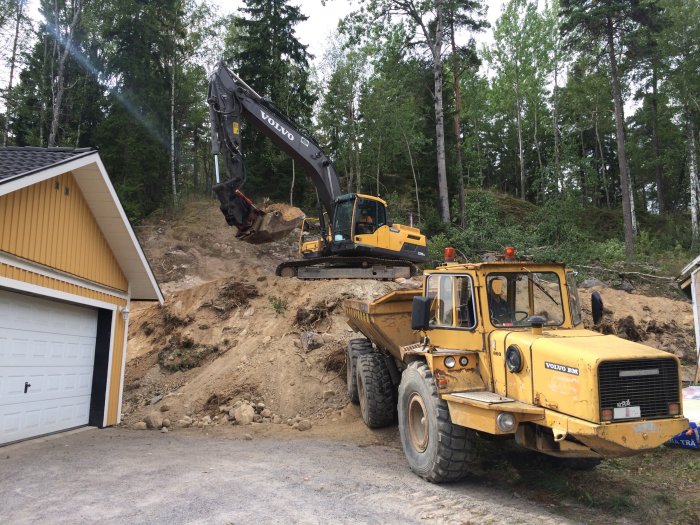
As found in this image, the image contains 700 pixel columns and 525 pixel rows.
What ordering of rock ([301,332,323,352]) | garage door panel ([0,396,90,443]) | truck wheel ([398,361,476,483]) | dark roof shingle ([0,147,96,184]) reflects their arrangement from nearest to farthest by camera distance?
truck wheel ([398,361,476,483]), dark roof shingle ([0,147,96,184]), garage door panel ([0,396,90,443]), rock ([301,332,323,352])

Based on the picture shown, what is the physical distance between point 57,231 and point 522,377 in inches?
317

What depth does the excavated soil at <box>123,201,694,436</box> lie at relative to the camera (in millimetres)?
11141

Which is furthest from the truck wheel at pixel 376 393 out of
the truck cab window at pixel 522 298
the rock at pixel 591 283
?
the rock at pixel 591 283

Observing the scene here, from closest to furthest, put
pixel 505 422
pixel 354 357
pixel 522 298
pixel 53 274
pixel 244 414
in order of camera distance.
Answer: pixel 505 422 → pixel 522 298 → pixel 53 274 → pixel 354 357 → pixel 244 414

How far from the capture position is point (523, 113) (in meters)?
43.3

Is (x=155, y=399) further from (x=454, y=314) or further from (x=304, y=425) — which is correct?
(x=454, y=314)

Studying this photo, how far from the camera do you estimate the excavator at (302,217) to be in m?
13.6

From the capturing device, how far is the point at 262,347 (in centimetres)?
1316

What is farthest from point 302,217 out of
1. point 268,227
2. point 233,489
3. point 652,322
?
point 652,322

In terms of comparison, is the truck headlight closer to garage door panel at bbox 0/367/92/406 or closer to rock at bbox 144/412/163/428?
garage door panel at bbox 0/367/92/406

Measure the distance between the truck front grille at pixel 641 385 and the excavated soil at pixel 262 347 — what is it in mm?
4953

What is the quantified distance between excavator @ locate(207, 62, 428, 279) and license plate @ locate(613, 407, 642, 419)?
10158mm

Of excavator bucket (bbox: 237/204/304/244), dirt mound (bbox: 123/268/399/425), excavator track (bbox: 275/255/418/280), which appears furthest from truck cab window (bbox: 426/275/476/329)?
excavator track (bbox: 275/255/418/280)

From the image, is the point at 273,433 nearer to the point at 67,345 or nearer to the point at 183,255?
the point at 67,345
